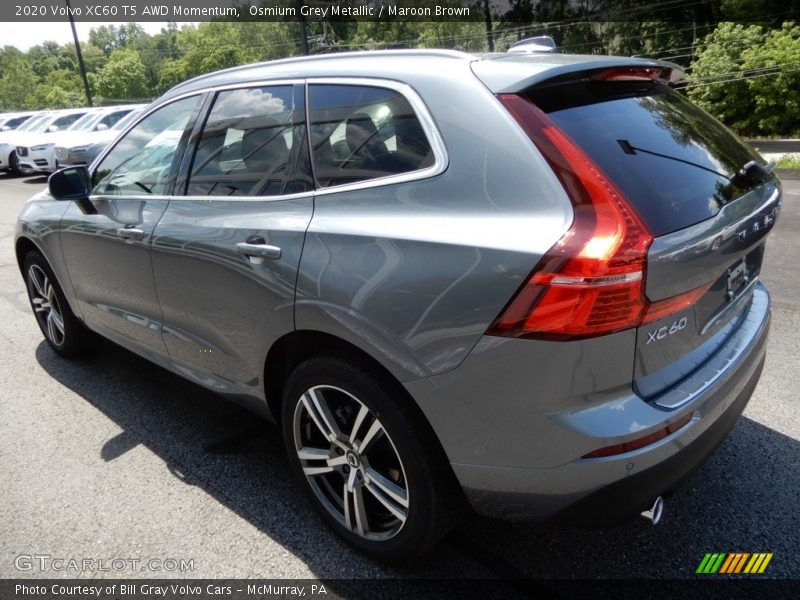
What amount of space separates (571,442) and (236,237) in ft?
5.02

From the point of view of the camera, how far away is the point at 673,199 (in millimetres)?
1891

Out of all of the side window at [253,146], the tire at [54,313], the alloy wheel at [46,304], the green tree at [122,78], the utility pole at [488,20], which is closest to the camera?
the side window at [253,146]

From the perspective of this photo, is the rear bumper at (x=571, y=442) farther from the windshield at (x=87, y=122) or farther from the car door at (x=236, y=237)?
the windshield at (x=87, y=122)

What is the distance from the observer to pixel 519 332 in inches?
68.4

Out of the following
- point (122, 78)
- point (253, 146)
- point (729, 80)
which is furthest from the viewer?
point (122, 78)

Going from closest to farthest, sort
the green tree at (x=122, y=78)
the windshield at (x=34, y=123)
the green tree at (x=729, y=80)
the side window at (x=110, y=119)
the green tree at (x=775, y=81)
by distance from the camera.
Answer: the side window at (x=110, y=119) < the green tree at (x=775, y=81) < the green tree at (x=729, y=80) < the windshield at (x=34, y=123) < the green tree at (x=122, y=78)

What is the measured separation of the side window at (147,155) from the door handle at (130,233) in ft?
0.68

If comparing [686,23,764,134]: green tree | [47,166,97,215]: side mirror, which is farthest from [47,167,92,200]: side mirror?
[686,23,764,134]: green tree

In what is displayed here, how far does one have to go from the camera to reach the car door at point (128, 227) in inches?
122

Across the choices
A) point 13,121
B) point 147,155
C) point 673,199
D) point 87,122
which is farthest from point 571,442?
point 13,121

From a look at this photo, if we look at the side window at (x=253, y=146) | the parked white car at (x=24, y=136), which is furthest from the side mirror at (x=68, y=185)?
the parked white car at (x=24, y=136)

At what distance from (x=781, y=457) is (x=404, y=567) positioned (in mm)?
1835

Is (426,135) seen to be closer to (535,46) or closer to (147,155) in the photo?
(535,46)

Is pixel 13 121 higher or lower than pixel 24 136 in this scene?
higher
